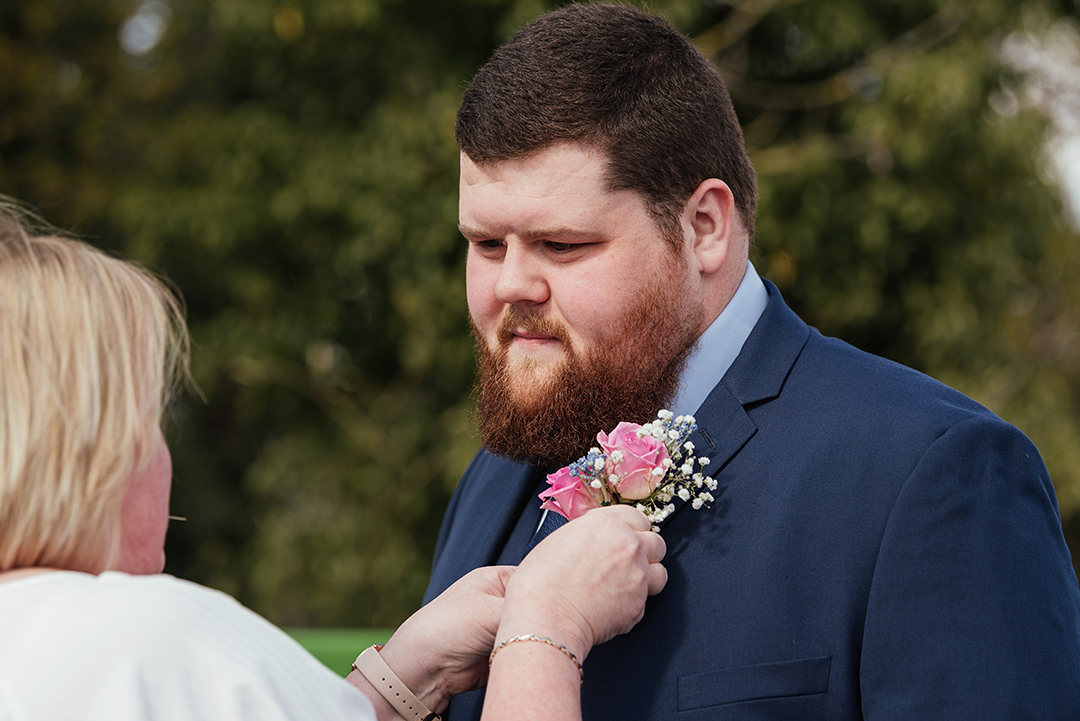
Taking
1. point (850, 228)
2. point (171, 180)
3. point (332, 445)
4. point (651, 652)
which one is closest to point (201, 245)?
point (171, 180)

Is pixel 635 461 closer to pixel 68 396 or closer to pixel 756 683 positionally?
pixel 756 683

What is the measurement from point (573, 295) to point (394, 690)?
93cm

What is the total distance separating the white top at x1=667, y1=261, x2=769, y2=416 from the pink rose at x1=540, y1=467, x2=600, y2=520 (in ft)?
1.23

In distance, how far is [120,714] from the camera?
4.09 ft

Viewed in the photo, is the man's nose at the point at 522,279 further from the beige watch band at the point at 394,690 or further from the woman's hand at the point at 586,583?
the beige watch band at the point at 394,690

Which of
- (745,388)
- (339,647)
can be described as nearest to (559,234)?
(745,388)

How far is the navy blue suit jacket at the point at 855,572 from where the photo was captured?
71.1 inches

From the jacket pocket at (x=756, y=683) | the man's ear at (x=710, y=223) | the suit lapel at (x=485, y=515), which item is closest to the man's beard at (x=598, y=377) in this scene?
the man's ear at (x=710, y=223)

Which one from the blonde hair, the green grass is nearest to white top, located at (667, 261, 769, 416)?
the blonde hair

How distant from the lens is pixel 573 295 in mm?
2346

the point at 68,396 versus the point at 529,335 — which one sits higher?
the point at 68,396

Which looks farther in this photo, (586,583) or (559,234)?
(559,234)

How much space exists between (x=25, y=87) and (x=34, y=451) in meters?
7.95

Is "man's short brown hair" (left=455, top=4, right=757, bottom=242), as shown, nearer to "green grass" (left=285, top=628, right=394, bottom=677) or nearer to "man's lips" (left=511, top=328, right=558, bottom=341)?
"man's lips" (left=511, top=328, right=558, bottom=341)
